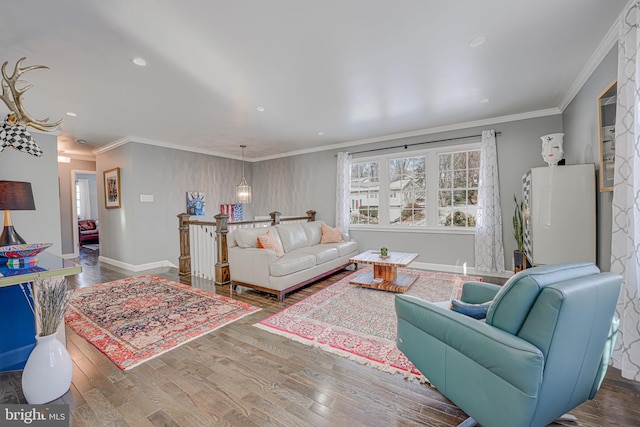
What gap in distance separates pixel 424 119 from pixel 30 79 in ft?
16.9

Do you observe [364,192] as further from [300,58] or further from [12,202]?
[12,202]

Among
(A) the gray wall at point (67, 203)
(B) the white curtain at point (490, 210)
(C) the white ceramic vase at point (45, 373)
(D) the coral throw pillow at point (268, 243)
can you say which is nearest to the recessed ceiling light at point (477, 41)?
(B) the white curtain at point (490, 210)

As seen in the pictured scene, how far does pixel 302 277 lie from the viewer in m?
3.79

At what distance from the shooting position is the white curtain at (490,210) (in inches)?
176

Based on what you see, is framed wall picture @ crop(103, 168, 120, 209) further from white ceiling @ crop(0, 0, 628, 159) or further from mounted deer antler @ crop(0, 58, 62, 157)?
mounted deer antler @ crop(0, 58, 62, 157)

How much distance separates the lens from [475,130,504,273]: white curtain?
4473 millimetres

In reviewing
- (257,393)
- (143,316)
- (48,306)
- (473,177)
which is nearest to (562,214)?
(473,177)

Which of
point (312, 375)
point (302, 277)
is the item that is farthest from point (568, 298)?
point (302, 277)

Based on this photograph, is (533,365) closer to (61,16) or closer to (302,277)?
(302,277)

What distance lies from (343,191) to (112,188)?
4.96 meters

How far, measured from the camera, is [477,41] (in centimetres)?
238

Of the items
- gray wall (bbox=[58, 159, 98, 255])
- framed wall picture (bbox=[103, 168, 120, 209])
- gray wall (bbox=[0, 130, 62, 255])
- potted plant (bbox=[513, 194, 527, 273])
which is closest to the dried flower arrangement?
gray wall (bbox=[0, 130, 62, 255])

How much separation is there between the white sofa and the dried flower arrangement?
2.06 metres

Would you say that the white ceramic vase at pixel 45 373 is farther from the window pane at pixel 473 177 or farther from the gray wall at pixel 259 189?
the window pane at pixel 473 177
